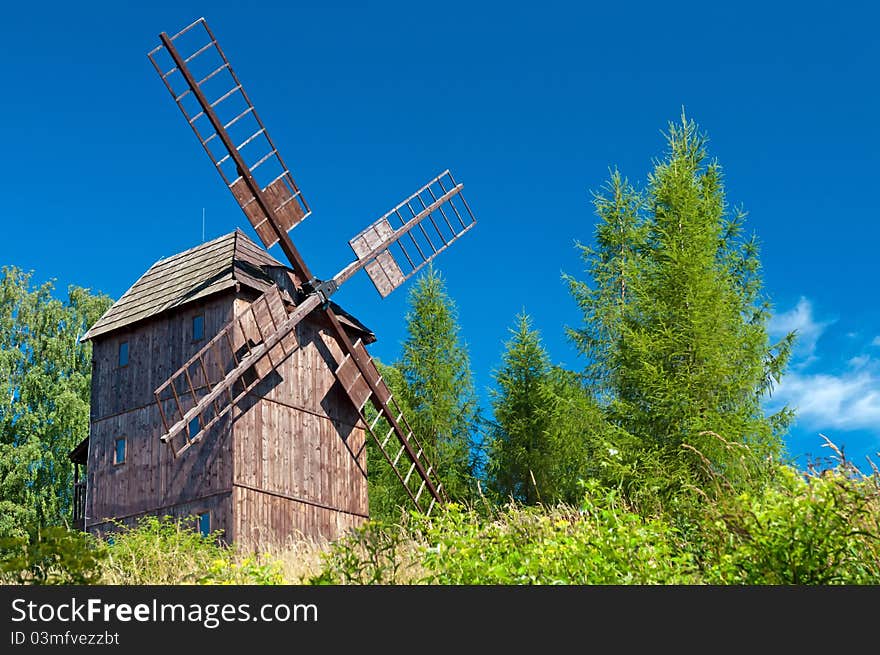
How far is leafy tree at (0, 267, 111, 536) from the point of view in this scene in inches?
1201

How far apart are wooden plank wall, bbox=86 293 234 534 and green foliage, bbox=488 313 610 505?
8.31 meters

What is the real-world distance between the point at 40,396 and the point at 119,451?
1422 centimetres

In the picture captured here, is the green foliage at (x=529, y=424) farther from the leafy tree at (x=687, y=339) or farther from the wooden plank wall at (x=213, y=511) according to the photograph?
the wooden plank wall at (x=213, y=511)

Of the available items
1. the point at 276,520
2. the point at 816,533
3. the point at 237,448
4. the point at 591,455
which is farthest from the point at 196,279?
the point at 816,533

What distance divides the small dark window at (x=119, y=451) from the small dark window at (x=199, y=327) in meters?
2.52

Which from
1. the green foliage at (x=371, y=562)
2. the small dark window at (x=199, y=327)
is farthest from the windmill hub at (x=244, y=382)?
the green foliage at (x=371, y=562)

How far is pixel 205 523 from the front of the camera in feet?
58.7

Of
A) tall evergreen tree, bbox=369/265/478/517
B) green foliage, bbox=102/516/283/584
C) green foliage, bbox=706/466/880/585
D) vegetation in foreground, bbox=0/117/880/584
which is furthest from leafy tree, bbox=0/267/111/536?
green foliage, bbox=706/466/880/585

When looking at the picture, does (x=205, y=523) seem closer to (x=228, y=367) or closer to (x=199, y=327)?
(x=228, y=367)

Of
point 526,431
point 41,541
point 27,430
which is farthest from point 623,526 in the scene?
point 27,430

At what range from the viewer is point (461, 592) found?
6336 mm

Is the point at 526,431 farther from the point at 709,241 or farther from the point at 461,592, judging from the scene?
the point at 461,592

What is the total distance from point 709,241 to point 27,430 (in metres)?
21.7

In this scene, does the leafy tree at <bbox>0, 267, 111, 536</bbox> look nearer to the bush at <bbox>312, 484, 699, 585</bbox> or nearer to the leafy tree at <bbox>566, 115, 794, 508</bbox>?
the leafy tree at <bbox>566, 115, 794, 508</bbox>
